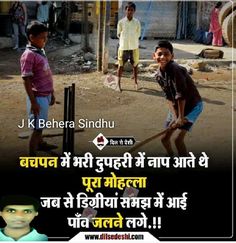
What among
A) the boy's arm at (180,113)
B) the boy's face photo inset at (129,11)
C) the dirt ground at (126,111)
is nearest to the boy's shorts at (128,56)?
the dirt ground at (126,111)

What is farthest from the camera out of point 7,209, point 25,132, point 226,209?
point 25,132

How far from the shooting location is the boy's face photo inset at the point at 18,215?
3.11 metres

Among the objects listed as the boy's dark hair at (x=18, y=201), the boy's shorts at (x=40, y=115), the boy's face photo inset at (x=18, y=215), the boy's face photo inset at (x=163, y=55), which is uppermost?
the boy's face photo inset at (x=163, y=55)

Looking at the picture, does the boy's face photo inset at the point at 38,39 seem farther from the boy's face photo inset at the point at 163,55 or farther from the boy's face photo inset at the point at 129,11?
the boy's face photo inset at the point at 129,11

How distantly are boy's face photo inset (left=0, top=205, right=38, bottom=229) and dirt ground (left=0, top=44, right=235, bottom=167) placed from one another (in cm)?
112

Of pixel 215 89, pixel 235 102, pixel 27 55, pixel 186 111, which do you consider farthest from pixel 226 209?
pixel 215 89

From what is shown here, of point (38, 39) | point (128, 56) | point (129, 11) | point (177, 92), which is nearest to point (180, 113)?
point (177, 92)

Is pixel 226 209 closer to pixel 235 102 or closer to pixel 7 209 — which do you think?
pixel 7 209

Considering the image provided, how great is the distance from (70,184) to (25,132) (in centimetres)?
142

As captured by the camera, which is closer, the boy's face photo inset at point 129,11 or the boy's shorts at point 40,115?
the boy's shorts at point 40,115

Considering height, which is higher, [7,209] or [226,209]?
[7,209]

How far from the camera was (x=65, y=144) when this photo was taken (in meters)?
4.57

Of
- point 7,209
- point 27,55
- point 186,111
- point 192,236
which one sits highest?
point 27,55

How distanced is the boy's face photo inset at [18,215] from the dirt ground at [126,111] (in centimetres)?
112
